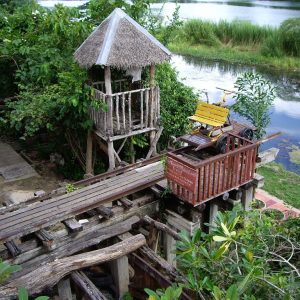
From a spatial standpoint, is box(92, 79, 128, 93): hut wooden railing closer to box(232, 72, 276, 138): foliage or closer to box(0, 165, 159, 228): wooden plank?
box(232, 72, 276, 138): foliage

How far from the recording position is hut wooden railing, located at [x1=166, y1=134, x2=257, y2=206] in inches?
230

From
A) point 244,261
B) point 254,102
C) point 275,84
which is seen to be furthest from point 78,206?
point 275,84

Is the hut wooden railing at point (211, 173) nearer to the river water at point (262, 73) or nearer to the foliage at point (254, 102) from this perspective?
the foliage at point (254, 102)

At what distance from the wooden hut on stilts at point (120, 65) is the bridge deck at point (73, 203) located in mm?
1864

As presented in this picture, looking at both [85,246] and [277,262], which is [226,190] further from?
[277,262]

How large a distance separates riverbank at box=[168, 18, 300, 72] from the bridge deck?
17.9m

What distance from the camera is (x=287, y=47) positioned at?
938 inches

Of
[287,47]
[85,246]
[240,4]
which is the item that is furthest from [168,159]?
[240,4]

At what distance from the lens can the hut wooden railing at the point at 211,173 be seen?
5840 millimetres

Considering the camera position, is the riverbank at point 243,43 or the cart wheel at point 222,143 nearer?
the cart wheel at point 222,143

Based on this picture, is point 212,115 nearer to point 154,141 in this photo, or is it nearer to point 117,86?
point 154,141

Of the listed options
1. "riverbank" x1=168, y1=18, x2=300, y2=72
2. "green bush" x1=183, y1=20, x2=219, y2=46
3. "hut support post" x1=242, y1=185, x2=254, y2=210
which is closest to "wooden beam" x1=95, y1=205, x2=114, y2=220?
"hut support post" x1=242, y1=185, x2=254, y2=210

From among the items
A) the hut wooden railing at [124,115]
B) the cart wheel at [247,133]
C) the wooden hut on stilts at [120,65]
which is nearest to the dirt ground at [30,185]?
the wooden hut on stilts at [120,65]

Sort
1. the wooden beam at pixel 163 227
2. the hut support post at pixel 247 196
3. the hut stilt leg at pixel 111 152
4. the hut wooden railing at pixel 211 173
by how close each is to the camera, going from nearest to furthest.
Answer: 1. the wooden beam at pixel 163 227
2. the hut wooden railing at pixel 211 173
3. the hut support post at pixel 247 196
4. the hut stilt leg at pixel 111 152
